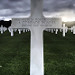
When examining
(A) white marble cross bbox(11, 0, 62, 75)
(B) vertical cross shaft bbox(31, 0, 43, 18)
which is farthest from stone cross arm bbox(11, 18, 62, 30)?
(B) vertical cross shaft bbox(31, 0, 43, 18)

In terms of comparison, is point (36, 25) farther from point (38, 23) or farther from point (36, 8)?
point (36, 8)

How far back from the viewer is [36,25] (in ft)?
14.3

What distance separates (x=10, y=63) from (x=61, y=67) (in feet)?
5.62

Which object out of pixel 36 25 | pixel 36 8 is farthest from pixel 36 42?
pixel 36 8

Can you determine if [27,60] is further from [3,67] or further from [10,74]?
[10,74]

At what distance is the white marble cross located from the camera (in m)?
4.33

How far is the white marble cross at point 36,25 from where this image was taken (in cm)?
433

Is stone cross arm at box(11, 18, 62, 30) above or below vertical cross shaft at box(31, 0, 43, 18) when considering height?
below

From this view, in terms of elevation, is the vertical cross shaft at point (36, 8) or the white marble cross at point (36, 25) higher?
the vertical cross shaft at point (36, 8)

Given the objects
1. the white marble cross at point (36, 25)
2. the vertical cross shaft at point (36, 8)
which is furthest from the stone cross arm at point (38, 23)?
the vertical cross shaft at point (36, 8)

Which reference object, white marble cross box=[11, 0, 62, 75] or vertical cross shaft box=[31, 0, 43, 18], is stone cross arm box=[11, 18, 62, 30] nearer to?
white marble cross box=[11, 0, 62, 75]

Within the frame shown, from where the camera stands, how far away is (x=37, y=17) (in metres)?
4.33

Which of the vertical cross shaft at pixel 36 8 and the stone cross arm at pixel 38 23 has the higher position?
the vertical cross shaft at pixel 36 8

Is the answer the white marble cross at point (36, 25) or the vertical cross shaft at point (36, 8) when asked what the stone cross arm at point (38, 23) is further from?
the vertical cross shaft at point (36, 8)
